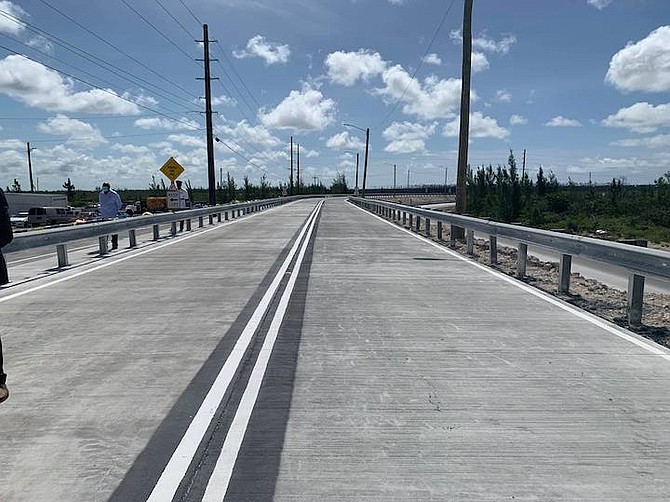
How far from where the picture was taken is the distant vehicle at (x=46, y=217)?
4525 cm

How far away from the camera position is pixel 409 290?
10.9 m

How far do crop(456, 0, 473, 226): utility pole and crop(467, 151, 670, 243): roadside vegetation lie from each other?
669 inches

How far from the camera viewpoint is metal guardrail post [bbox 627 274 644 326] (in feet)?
27.1

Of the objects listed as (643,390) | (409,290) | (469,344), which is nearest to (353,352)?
(469,344)

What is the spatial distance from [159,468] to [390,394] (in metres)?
2.16

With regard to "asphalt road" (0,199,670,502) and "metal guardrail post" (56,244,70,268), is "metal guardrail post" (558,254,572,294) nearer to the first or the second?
"asphalt road" (0,199,670,502)

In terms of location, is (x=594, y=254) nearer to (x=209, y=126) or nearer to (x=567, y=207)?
(x=209, y=126)

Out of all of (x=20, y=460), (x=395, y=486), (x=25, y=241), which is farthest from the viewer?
(x=25, y=241)

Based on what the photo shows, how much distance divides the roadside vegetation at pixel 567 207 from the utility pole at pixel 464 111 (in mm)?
16984

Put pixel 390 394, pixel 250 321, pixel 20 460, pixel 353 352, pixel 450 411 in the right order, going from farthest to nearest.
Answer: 1. pixel 250 321
2. pixel 353 352
3. pixel 390 394
4. pixel 450 411
5. pixel 20 460

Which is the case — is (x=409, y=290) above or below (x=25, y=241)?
below

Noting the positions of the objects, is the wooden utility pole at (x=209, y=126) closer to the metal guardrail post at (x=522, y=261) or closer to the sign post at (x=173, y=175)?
the sign post at (x=173, y=175)

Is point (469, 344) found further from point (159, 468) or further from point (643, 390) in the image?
point (159, 468)

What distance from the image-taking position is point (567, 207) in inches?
2131
